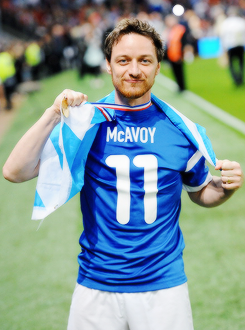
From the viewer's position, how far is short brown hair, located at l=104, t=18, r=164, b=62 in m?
2.38

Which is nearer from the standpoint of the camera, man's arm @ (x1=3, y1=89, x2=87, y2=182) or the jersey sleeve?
man's arm @ (x1=3, y1=89, x2=87, y2=182)

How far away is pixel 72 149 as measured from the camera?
2.43 meters

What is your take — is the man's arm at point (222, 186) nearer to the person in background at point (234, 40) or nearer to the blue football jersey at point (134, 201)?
the blue football jersey at point (134, 201)

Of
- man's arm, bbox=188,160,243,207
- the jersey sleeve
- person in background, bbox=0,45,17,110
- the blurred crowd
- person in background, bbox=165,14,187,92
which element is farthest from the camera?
the blurred crowd

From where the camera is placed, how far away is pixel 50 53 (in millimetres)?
27312

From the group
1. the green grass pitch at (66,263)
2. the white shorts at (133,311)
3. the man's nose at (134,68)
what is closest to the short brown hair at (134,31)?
the man's nose at (134,68)

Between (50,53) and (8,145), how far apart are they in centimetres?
1659

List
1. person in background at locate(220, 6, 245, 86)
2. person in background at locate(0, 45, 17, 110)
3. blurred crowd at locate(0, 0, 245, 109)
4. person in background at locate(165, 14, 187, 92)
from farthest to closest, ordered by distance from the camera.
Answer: blurred crowd at locate(0, 0, 245, 109) < person in background at locate(0, 45, 17, 110) < person in background at locate(165, 14, 187, 92) < person in background at locate(220, 6, 245, 86)

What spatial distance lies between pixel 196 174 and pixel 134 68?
0.67 metres

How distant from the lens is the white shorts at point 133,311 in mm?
2354

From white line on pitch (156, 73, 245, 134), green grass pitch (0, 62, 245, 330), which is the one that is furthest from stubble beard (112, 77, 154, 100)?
white line on pitch (156, 73, 245, 134)

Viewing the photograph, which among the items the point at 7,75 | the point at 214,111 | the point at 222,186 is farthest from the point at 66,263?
the point at 7,75

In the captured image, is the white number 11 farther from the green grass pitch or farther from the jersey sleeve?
the green grass pitch

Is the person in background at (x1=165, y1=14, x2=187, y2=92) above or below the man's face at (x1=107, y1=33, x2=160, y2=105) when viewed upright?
below
